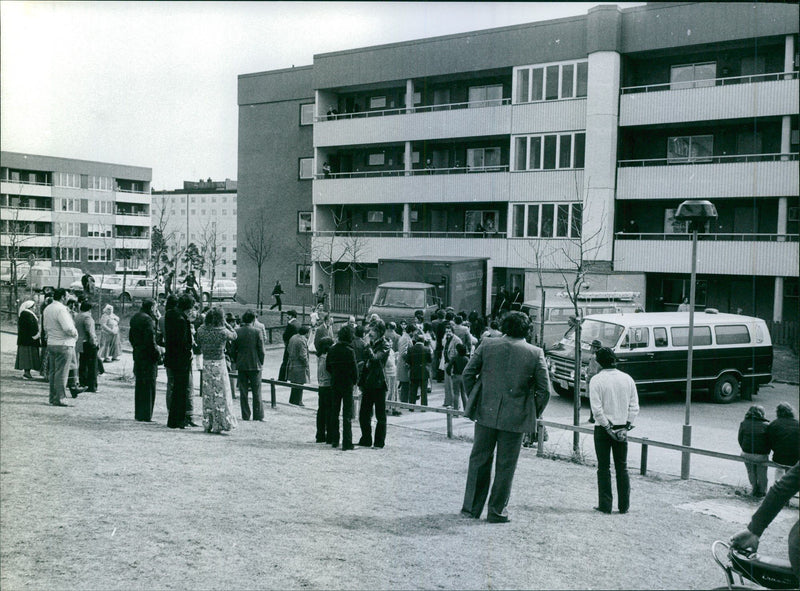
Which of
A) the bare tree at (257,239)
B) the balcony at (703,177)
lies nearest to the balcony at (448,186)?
the balcony at (703,177)

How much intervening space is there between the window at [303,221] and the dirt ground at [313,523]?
25355 millimetres

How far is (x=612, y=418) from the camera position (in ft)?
18.0

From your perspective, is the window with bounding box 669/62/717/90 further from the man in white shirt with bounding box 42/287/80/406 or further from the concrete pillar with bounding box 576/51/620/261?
the man in white shirt with bounding box 42/287/80/406

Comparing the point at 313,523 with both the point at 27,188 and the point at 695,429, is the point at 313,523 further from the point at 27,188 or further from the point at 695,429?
the point at 27,188

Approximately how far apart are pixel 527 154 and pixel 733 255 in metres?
16.0

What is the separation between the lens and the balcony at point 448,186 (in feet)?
76.9

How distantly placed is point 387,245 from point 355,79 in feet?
23.1

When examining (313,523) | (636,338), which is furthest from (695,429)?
(313,523)

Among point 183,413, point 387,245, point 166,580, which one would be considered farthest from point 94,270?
point 166,580

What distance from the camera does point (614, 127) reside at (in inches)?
781

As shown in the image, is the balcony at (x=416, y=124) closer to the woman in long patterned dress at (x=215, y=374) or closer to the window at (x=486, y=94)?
the window at (x=486, y=94)

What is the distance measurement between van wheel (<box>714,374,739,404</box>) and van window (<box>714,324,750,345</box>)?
0.28m

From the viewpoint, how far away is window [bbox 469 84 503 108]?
2508cm

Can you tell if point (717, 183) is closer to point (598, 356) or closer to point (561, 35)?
point (598, 356)
